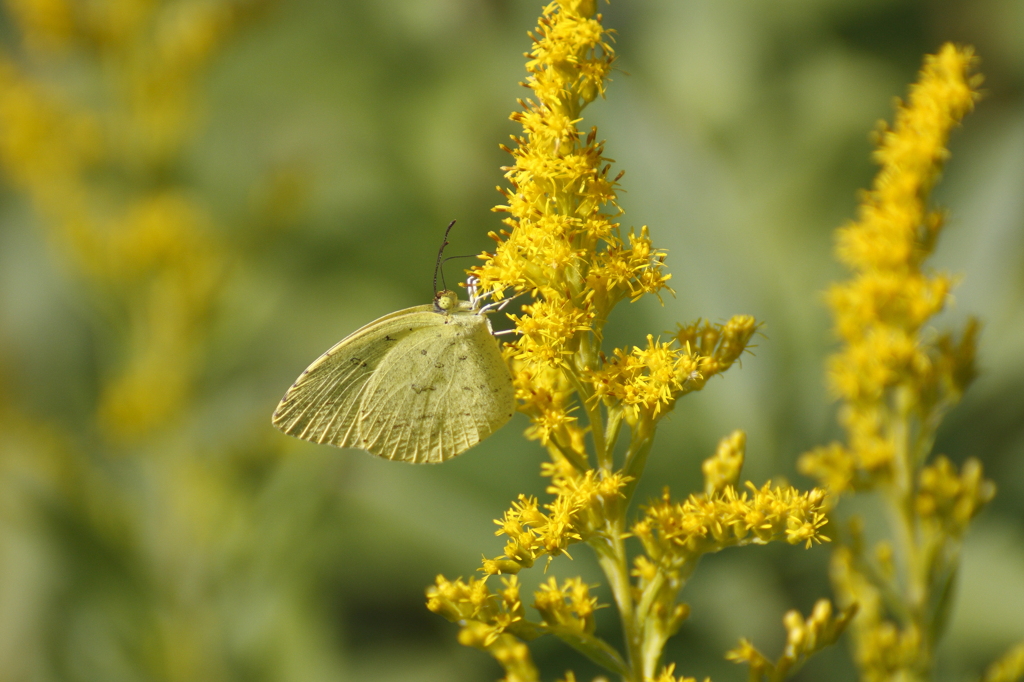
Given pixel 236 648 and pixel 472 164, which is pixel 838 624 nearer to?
pixel 236 648

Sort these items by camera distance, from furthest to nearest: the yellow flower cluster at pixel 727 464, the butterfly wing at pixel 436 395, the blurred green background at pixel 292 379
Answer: the blurred green background at pixel 292 379
the butterfly wing at pixel 436 395
the yellow flower cluster at pixel 727 464

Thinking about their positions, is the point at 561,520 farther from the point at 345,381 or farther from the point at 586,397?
the point at 345,381

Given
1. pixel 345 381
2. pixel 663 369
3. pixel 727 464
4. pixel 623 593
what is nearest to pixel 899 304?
pixel 727 464

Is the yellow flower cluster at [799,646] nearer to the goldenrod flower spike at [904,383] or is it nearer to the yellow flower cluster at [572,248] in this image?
the goldenrod flower spike at [904,383]

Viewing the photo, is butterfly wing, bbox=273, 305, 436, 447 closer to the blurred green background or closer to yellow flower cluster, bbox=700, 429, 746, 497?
yellow flower cluster, bbox=700, 429, 746, 497

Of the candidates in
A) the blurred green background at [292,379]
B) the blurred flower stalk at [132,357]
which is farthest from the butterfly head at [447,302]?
the blurred flower stalk at [132,357]

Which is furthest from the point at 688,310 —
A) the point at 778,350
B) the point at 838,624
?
the point at 838,624

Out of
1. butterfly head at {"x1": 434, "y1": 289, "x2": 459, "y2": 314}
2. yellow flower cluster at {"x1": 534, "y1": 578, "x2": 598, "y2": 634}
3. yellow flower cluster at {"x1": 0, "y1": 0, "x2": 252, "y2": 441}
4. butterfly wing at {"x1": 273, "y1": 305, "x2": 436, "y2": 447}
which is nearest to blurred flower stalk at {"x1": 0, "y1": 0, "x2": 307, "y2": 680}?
yellow flower cluster at {"x1": 0, "y1": 0, "x2": 252, "y2": 441}
